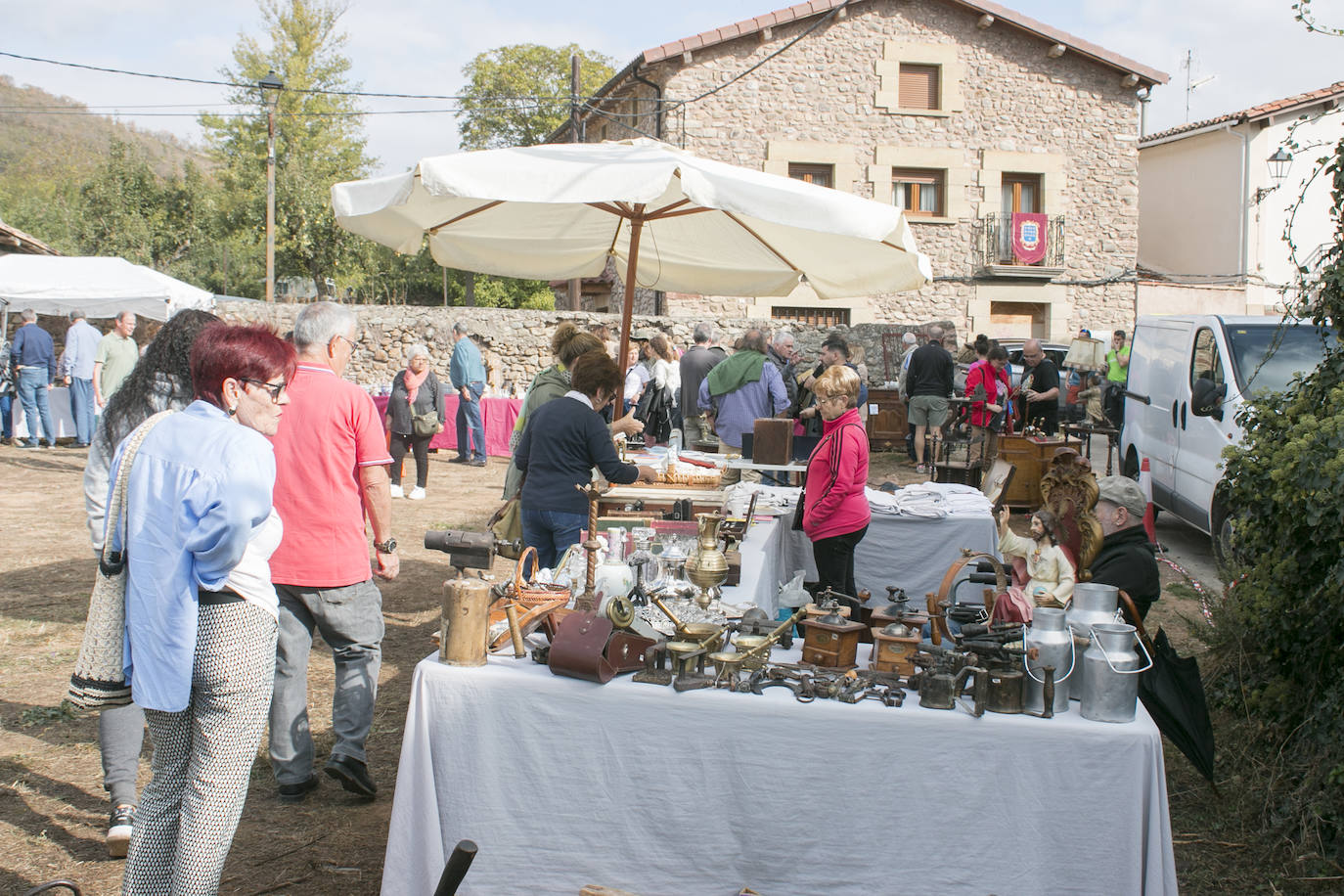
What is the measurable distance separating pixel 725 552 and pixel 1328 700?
7.01 ft

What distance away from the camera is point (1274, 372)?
7.09 metres

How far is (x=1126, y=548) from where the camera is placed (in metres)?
3.97

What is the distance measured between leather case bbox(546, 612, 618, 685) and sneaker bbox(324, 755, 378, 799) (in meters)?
1.21

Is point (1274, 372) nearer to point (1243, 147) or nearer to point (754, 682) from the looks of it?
point (754, 682)

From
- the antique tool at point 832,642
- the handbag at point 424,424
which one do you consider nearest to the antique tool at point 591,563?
the antique tool at point 832,642

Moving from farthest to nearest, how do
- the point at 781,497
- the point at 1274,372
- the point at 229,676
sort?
the point at 1274,372 < the point at 781,497 < the point at 229,676

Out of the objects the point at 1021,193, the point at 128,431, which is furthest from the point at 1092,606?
the point at 1021,193

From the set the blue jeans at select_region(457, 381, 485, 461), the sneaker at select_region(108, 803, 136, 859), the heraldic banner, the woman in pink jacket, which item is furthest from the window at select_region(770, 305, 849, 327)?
the sneaker at select_region(108, 803, 136, 859)

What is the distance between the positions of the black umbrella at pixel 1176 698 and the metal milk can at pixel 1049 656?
0.58 meters

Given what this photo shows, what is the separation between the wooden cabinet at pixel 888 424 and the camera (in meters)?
14.2

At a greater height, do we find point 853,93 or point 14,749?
point 853,93

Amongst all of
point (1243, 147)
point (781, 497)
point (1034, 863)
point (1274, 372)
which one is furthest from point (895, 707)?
point (1243, 147)

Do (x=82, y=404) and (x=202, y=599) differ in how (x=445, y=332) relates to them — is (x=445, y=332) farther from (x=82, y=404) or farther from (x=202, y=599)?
(x=202, y=599)

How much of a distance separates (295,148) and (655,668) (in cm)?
3713
